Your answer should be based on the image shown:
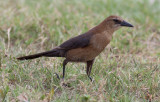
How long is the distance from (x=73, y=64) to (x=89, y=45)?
664 millimetres

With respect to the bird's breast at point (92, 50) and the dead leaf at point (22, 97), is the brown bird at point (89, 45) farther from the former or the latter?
the dead leaf at point (22, 97)

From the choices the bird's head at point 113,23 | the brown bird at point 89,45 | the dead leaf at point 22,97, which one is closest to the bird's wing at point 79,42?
the brown bird at point 89,45

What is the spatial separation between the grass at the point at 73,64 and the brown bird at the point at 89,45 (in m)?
0.21

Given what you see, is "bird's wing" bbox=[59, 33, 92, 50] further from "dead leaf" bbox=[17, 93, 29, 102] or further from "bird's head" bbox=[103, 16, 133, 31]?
"dead leaf" bbox=[17, 93, 29, 102]

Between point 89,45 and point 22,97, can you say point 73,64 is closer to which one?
point 89,45

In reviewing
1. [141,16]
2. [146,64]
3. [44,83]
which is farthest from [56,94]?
[141,16]

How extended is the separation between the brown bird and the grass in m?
0.21

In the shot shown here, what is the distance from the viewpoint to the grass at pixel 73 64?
4.34m

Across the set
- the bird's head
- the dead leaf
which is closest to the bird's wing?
the bird's head

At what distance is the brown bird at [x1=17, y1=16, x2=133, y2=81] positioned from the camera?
15.8 feet

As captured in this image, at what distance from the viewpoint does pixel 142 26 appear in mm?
7582

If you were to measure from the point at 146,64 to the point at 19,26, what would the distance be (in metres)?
2.71

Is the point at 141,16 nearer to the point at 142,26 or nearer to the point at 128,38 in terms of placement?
the point at 142,26

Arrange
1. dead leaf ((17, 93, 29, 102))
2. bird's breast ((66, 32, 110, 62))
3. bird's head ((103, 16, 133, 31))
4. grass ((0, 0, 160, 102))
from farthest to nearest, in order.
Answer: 1. bird's head ((103, 16, 133, 31))
2. bird's breast ((66, 32, 110, 62))
3. grass ((0, 0, 160, 102))
4. dead leaf ((17, 93, 29, 102))
